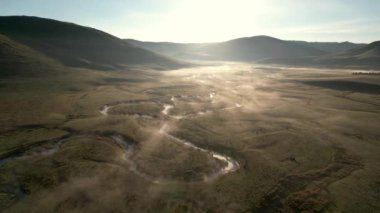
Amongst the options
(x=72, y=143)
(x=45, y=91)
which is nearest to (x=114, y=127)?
(x=72, y=143)

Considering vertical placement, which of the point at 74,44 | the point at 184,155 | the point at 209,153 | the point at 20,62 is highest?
the point at 74,44

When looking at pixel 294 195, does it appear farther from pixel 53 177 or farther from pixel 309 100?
pixel 309 100

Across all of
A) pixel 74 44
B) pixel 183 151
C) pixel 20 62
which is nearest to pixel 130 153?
pixel 183 151

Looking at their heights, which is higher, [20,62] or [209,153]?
[20,62]

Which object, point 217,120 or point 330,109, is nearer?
point 217,120

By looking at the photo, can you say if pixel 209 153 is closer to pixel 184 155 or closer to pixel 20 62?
pixel 184 155

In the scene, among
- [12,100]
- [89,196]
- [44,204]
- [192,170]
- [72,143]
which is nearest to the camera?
[44,204]
